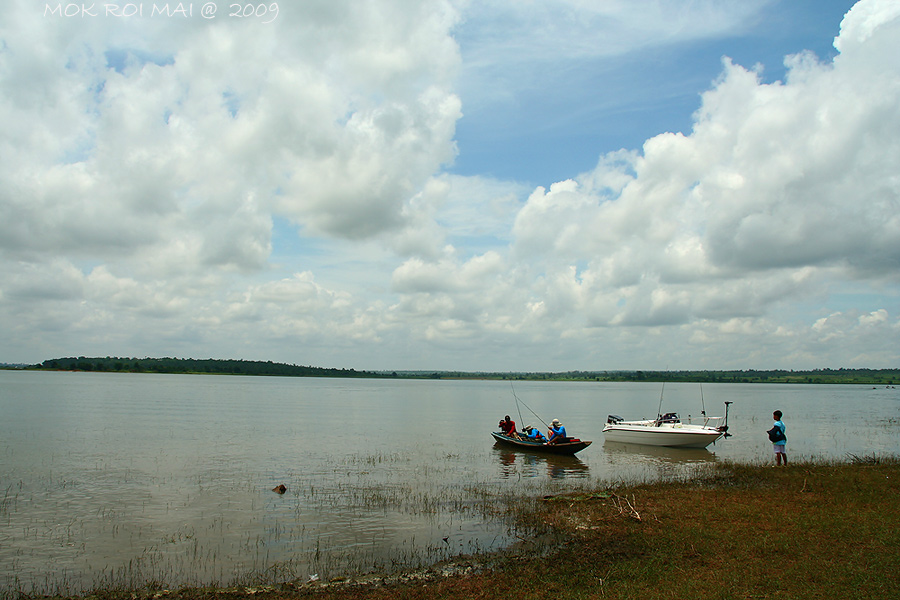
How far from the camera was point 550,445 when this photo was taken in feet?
101

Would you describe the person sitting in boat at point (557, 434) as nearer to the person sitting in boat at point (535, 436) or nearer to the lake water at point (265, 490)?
the person sitting in boat at point (535, 436)

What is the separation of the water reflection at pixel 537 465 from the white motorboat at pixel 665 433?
24.5 ft

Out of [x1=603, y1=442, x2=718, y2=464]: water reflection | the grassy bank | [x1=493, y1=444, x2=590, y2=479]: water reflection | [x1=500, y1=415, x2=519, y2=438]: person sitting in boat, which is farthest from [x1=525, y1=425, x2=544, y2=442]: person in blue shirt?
the grassy bank

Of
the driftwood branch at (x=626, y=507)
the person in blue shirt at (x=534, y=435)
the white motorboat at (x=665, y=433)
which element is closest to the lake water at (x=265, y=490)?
the white motorboat at (x=665, y=433)

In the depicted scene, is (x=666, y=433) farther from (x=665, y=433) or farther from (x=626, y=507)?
(x=626, y=507)

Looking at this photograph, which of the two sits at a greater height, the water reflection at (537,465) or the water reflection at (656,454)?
the water reflection at (537,465)

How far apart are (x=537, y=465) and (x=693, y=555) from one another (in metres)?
17.5

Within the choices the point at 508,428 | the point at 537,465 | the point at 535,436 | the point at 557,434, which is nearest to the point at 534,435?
the point at 535,436

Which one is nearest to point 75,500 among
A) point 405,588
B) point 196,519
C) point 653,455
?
point 196,519

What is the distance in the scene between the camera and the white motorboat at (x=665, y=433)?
114 feet

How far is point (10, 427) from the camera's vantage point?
134 feet

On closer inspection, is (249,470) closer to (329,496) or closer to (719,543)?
(329,496)

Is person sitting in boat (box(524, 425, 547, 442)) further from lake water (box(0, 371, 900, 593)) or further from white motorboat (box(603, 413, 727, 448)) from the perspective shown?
white motorboat (box(603, 413, 727, 448))

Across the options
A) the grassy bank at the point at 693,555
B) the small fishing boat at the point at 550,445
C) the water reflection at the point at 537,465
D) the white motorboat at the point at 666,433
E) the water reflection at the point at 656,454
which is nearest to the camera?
the grassy bank at the point at 693,555
